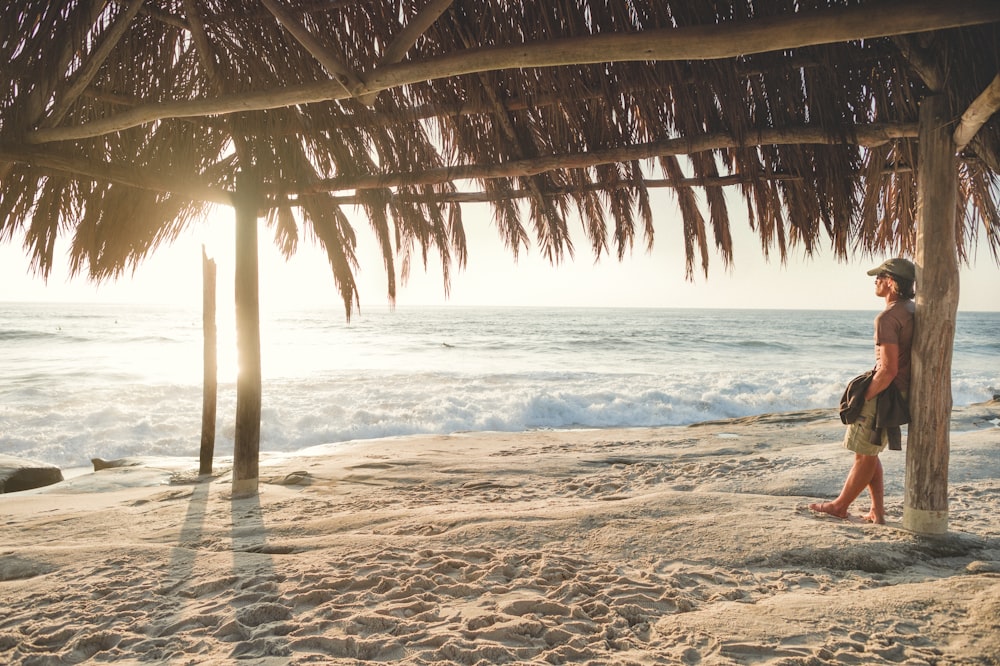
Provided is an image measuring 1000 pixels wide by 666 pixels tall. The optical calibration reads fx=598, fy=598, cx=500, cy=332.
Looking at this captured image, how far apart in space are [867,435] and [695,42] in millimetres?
2186

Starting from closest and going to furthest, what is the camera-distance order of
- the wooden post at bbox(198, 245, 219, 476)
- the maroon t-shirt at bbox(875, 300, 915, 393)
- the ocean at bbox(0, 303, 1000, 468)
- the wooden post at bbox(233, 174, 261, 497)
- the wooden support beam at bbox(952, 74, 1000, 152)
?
the wooden support beam at bbox(952, 74, 1000, 152) < the maroon t-shirt at bbox(875, 300, 915, 393) < the wooden post at bbox(233, 174, 261, 497) < the wooden post at bbox(198, 245, 219, 476) < the ocean at bbox(0, 303, 1000, 468)

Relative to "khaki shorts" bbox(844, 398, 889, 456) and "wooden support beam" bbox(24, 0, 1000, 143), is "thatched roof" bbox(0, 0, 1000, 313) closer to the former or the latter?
"wooden support beam" bbox(24, 0, 1000, 143)

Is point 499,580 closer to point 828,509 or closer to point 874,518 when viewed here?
point 828,509

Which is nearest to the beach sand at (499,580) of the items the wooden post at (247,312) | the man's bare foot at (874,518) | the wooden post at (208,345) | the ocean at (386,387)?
the man's bare foot at (874,518)

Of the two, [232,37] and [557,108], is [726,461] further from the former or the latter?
[232,37]

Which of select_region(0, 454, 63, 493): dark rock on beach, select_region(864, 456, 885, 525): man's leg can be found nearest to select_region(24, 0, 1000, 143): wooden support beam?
select_region(864, 456, 885, 525): man's leg

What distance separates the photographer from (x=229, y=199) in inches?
155

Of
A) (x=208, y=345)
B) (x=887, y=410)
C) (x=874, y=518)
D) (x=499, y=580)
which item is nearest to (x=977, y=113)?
(x=887, y=410)

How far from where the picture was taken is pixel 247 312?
4.00m

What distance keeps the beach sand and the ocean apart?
574cm

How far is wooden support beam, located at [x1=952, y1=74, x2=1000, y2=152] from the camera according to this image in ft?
6.70

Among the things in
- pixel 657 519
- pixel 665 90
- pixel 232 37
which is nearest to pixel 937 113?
pixel 665 90

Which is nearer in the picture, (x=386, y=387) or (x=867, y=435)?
(x=867, y=435)

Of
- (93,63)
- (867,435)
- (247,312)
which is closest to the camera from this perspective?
(93,63)
